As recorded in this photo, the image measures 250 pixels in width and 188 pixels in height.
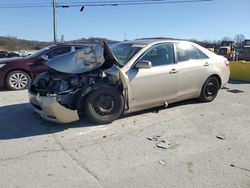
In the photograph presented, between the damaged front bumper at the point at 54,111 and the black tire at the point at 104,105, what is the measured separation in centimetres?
29

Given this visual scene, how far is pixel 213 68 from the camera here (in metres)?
7.22

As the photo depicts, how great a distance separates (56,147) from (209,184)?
2.33 m

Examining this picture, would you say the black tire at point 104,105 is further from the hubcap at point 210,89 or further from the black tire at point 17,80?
the black tire at point 17,80

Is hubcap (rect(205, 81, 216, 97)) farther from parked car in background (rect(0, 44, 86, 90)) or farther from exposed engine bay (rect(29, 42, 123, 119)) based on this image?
parked car in background (rect(0, 44, 86, 90))

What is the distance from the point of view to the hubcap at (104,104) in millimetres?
5484

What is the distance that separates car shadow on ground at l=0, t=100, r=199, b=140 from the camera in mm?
5216

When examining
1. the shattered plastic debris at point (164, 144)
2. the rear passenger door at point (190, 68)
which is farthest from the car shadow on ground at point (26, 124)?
the shattered plastic debris at point (164, 144)

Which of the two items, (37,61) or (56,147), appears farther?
(37,61)

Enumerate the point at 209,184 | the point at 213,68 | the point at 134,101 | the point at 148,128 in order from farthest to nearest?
the point at 213,68
the point at 134,101
the point at 148,128
the point at 209,184

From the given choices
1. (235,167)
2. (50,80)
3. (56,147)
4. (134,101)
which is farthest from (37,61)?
(235,167)

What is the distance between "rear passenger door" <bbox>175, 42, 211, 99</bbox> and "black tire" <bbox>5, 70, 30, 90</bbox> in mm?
5490

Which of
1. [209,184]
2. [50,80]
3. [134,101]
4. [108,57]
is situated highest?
[108,57]

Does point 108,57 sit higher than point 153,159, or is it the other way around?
point 108,57

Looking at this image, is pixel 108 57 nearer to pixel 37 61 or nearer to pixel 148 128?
pixel 148 128
